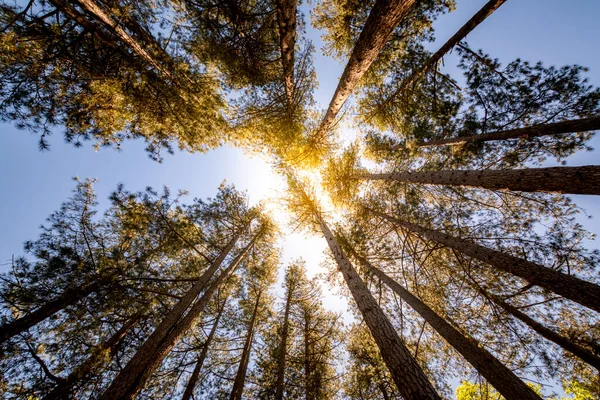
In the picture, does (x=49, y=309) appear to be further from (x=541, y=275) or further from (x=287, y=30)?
(x=541, y=275)

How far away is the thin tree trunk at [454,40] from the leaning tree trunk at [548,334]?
620 cm

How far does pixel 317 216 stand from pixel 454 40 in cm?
695

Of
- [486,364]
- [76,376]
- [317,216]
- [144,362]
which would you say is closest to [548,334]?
[486,364]

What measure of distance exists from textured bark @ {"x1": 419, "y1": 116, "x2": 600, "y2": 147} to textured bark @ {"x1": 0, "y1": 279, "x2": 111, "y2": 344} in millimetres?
10384

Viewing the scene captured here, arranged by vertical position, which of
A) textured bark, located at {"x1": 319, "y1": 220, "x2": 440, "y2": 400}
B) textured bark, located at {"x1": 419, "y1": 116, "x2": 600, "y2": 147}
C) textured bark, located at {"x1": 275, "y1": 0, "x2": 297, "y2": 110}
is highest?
textured bark, located at {"x1": 419, "y1": 116, "x2": 600, "y2": 147}

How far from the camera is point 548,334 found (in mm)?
5016

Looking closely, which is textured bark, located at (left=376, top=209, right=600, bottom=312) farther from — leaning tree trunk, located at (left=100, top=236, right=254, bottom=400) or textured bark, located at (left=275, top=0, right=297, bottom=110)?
leaning tree trunk, located at (left=100, top=236, right=254, bottom=400)

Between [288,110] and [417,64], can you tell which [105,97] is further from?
[417,64]

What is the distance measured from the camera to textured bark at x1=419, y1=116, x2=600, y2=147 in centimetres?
435

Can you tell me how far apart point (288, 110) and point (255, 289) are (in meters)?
8.67

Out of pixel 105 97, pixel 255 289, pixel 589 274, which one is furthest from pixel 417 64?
pixel 255 289

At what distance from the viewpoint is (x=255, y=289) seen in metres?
10.2

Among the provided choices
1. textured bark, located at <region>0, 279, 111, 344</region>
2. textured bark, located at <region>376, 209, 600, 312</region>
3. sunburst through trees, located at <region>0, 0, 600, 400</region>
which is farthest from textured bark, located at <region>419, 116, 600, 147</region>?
textured bark, located at <region>0, 279, 111, 344</region>

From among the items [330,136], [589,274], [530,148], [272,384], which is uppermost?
[330,136]
